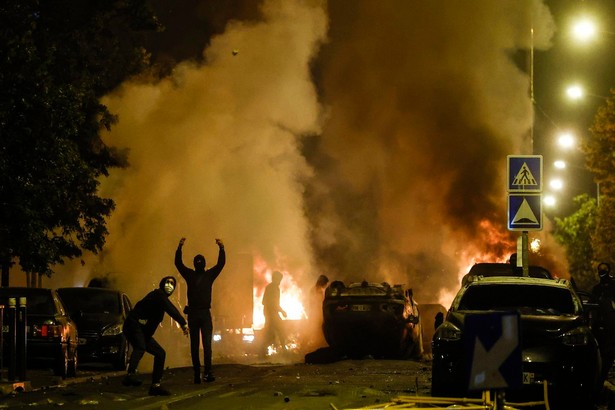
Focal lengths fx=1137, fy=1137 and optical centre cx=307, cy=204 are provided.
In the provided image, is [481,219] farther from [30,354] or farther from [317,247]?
[30,354]

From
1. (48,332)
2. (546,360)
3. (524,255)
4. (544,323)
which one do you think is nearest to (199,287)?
(48,332)

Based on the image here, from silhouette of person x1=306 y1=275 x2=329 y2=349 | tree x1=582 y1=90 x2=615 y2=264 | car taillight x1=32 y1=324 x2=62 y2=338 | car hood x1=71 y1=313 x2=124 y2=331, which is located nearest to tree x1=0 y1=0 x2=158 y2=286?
car hood x1=71 y1=313 x2=124 y2=331

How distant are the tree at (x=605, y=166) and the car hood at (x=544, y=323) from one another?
42591 mm

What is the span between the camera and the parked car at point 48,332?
62.1 ft

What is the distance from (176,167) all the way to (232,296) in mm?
5008

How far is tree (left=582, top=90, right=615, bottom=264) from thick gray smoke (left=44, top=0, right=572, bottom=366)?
8179mm

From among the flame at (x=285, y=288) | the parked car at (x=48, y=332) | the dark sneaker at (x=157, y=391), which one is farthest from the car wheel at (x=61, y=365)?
the flame at (x=285, y=288)

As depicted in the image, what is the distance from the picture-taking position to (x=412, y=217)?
43594 millimetres

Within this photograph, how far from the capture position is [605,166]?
5622 centimetres

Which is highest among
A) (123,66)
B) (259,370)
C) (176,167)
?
(123,66)

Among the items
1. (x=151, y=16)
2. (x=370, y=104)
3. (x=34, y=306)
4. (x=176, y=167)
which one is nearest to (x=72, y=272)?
(x=176, y=167)

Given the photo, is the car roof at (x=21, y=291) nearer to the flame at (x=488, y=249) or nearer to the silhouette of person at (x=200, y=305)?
the silhouette of person at (x=200, y=305)

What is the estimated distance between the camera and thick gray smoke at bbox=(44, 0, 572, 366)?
34594mm

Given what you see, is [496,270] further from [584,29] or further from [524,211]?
[584,29]
